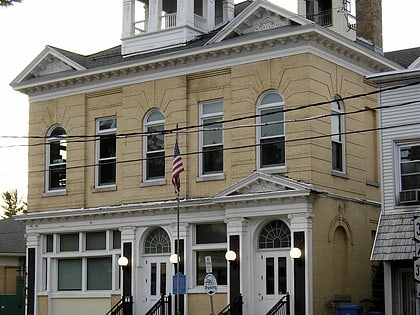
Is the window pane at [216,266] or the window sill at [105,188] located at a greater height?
the window sill at [105,188]

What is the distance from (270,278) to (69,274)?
377 inches

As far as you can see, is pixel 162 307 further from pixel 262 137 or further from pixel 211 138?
pixel 262 137

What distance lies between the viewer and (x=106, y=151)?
3575 cm

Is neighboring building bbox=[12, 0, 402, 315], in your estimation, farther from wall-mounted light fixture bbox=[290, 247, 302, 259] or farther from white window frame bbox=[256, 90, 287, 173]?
wall-mounted light fixture bbox=[290, 247, 302, 259]

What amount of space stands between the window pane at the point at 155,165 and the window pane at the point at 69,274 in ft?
16.3

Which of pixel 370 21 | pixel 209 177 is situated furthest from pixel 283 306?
pixel 370 21

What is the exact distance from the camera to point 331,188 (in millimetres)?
30750

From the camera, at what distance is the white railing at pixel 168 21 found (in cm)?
3500

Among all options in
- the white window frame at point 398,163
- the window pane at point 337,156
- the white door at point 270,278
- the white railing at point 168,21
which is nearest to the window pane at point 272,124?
the window pane at point 337,156

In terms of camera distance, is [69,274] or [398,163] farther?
[69,274]

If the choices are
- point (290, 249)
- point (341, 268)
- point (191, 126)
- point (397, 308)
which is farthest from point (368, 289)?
point (191, 126)

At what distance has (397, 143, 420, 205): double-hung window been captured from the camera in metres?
26.3

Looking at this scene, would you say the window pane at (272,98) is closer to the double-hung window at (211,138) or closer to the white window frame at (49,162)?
the double-hung window at (211,138)

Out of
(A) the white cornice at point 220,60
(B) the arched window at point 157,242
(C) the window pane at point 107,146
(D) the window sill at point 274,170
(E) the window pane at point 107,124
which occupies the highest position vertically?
(A) the white cornice at point 220,60
